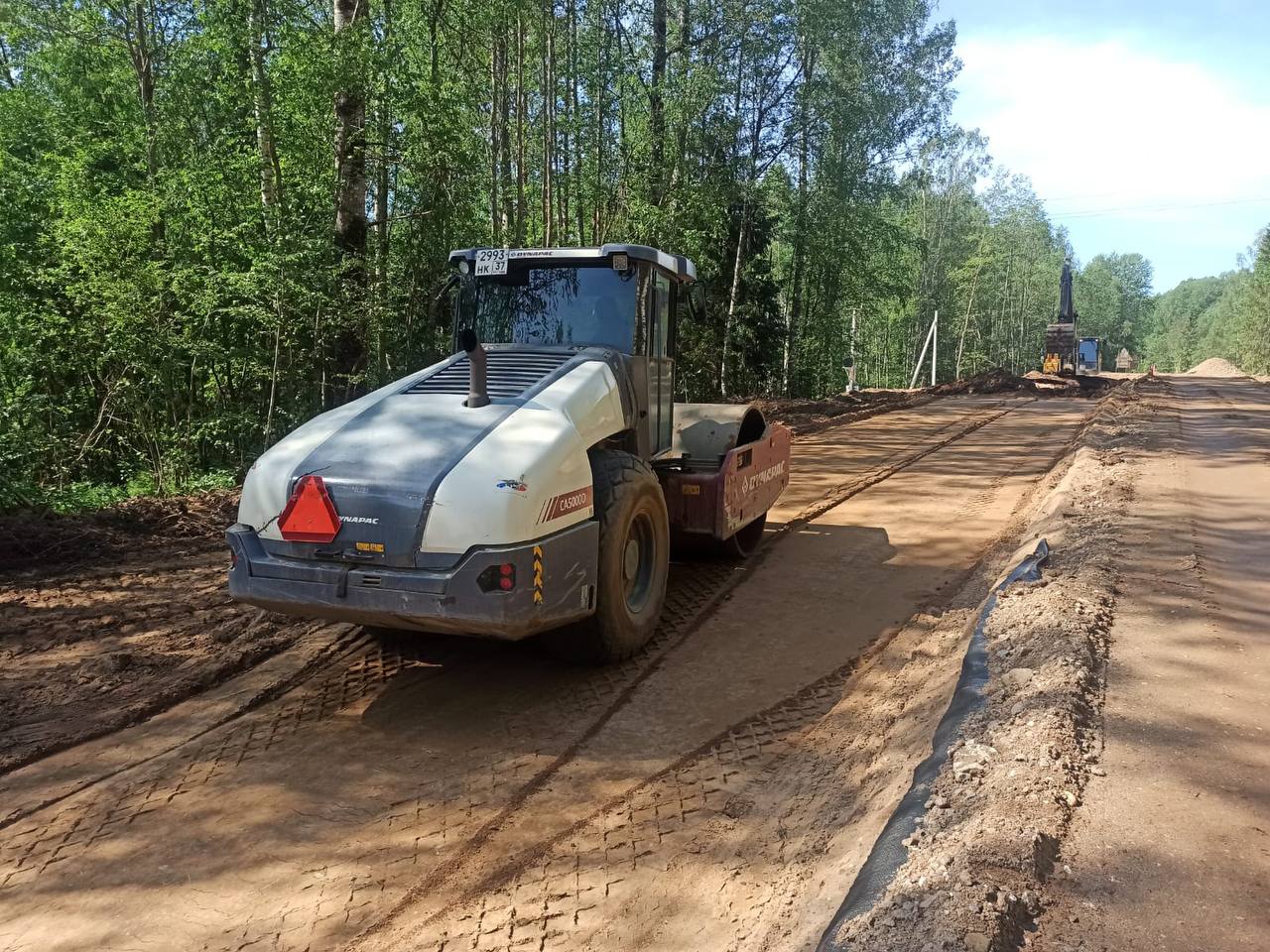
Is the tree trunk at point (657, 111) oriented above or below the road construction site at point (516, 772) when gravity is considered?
above

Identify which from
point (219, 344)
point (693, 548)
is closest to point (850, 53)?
point (219, 344)

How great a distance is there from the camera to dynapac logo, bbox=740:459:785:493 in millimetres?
6991

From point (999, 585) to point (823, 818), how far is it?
3.10 metres

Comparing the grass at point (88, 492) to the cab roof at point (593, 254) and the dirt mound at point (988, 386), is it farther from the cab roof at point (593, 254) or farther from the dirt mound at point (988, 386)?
the dirt mound at point (988, 386)

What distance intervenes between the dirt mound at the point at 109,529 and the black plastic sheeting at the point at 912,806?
7.05 metres

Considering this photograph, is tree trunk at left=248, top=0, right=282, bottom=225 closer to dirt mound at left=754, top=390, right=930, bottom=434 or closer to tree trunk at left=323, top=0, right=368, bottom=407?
tree trunk at left=323, top=0, right=368, bottom=407

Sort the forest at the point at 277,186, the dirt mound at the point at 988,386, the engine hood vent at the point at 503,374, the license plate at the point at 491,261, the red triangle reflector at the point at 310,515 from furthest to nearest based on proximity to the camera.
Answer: the dirt mound at the point at 988,386 → the forest at the point at 277,186 → the license plate at the point at 491,261 → the engine hood vent at the point at 503,374 → the red triangle reflector at the point at 310,515

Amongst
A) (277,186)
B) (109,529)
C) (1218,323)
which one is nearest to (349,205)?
(277,186)

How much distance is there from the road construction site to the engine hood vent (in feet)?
5.55

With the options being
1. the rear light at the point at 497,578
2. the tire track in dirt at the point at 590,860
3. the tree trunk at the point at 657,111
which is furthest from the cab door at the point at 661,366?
the tree trunk at the point at 657,111

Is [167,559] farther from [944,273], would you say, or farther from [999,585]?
[944,273]

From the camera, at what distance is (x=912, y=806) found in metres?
3.02

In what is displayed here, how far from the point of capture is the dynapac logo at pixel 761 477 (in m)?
6.99

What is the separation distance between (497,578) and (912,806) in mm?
2097
